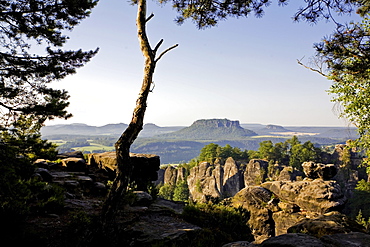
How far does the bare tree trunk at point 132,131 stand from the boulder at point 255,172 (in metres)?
72.8

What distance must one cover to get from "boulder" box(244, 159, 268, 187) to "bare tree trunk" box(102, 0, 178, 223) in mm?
72830

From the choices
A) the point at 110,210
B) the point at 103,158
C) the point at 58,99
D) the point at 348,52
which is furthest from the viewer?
the point at 103,158

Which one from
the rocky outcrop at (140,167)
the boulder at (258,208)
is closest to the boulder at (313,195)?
the boulder at (258,208)

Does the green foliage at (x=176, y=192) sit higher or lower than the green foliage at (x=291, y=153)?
lower

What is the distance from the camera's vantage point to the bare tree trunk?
5664 mm

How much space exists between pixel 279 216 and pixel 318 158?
7529cm

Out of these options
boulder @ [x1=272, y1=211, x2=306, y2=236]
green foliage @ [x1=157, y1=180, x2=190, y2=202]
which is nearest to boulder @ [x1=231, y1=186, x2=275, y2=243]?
boulder @ [x1=272, y1=211, x2=306, y2=236]

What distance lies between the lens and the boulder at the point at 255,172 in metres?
73.6

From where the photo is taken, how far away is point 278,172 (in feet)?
230

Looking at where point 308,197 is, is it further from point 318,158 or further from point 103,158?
point 318,158

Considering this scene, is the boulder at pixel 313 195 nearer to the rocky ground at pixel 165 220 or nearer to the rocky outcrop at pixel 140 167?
the rocky ground at pixel 165 220

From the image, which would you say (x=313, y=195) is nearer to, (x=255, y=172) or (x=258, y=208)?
(x=258, y=208)

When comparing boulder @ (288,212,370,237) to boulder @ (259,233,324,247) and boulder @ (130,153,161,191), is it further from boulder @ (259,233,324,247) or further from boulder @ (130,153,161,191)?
boulder @ (130,153,161,191)

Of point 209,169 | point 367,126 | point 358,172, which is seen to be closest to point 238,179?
point 209,169
